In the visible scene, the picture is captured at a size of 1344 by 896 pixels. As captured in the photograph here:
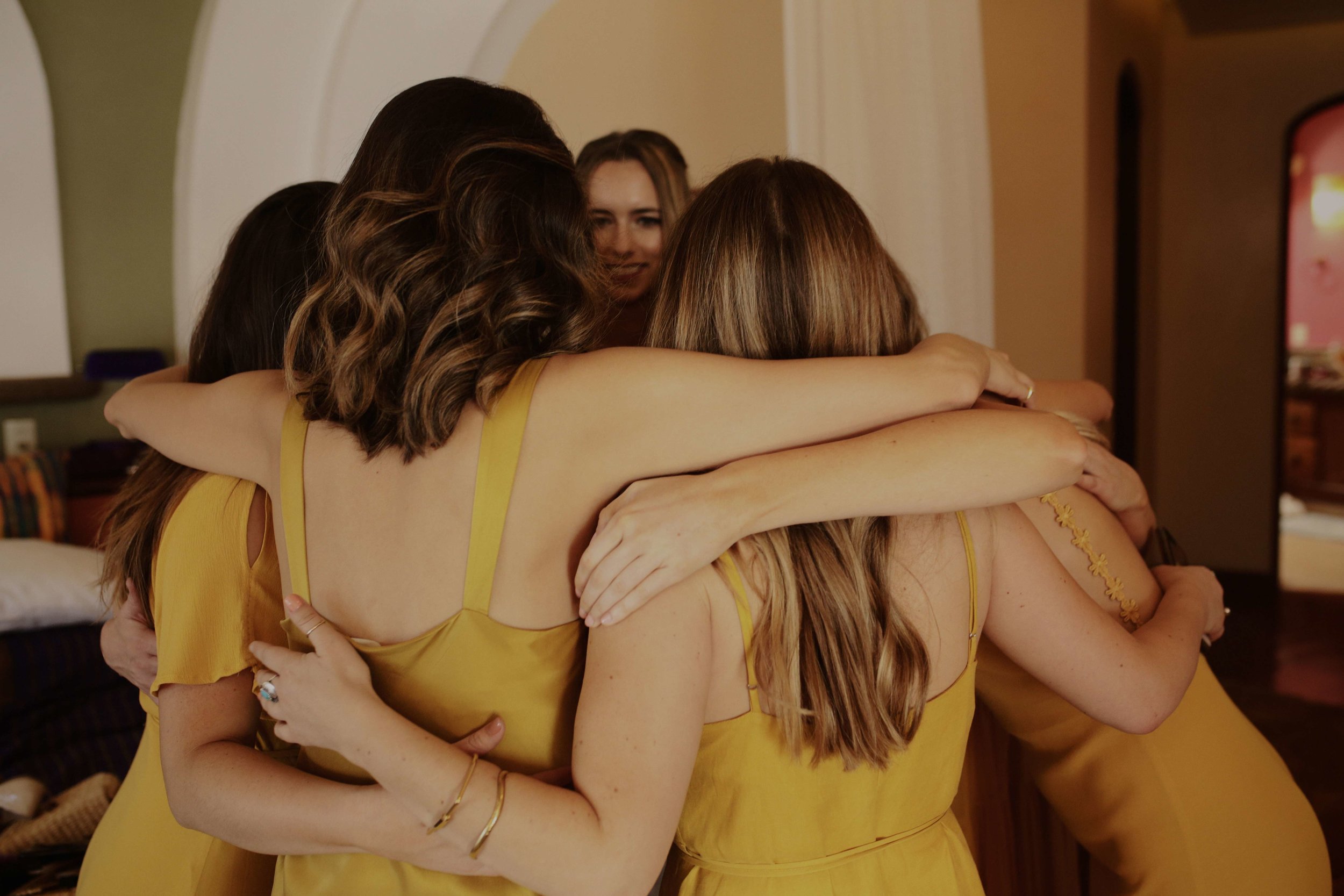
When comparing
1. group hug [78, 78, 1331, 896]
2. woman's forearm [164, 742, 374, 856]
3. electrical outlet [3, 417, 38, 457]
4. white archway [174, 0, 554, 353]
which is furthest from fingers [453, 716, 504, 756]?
electrical outlet [3, 417, 38, 457]

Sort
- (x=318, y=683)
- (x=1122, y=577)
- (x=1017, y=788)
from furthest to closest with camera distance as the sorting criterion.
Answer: (x=1017, y=788) → (x=1122, y=577) → (x=318, y=683)

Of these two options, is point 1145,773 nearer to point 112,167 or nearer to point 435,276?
point 435,276

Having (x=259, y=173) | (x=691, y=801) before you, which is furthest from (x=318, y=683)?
(x=259, y=173)

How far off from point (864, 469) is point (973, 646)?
0.30 meters

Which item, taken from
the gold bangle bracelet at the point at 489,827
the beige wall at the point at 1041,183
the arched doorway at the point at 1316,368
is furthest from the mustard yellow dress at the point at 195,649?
the arched doorway at the point at 1316,368

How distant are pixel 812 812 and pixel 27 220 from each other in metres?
3.82

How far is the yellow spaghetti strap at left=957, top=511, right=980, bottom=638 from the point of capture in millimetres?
1139

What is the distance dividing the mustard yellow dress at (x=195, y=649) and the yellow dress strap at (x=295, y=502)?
21 centimetres

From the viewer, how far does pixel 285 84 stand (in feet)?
11.8

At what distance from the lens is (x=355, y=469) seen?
108cm

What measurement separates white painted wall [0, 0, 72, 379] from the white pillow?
3.18ft

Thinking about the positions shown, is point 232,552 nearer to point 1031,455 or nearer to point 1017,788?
point 1031,455

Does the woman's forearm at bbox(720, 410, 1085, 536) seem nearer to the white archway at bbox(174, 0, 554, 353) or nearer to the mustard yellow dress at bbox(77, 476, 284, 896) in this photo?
the mustard yellow dress at bbox(77, 476, 284, 896)

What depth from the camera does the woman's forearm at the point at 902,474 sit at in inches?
40.8
